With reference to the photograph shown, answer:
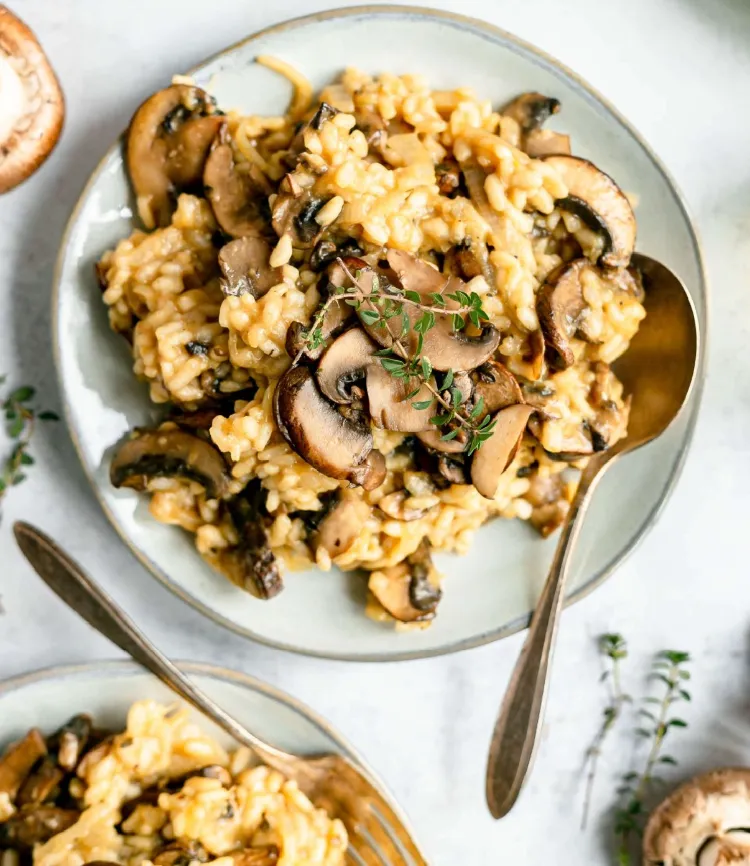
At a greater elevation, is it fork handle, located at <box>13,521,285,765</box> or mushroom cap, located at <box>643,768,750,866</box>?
fork handle, located at <box>13,521,285,765</box>

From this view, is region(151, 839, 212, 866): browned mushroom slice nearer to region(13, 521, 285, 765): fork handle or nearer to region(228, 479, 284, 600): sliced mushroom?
region(13, 521, 285, 765): fork handle

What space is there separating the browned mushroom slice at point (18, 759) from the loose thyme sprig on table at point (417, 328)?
53.9 inches

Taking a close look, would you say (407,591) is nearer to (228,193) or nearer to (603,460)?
(603,460)

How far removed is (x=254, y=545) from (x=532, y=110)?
1.45m

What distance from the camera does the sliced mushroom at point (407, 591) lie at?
8.50 ft

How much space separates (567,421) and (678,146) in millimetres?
1089

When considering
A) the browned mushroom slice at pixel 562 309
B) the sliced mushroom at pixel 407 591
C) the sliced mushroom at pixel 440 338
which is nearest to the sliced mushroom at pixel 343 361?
the sliced mushroom at pixel 440 338

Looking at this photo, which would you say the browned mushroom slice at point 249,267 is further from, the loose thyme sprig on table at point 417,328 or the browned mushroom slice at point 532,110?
the browned mushroom slice at point 532,110

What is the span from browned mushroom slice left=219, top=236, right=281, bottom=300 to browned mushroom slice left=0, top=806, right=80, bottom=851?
5.19ft

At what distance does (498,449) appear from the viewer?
2316 mm

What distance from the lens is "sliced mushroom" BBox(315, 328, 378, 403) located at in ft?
7.28

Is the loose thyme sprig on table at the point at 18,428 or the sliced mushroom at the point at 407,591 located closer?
the sliced mushroom at the point at 407,591

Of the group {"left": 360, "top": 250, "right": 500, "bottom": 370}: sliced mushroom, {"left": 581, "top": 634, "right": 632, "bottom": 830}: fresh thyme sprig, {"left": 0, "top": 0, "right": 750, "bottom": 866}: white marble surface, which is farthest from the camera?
{"left": 581, "top": 634, "right": 632, "bottom": 830}: fresh thyme sprig

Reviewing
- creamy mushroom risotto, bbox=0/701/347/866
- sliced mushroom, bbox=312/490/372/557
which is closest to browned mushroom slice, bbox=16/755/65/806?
creamy mushroom risotto, bbox=0/701/347/866
